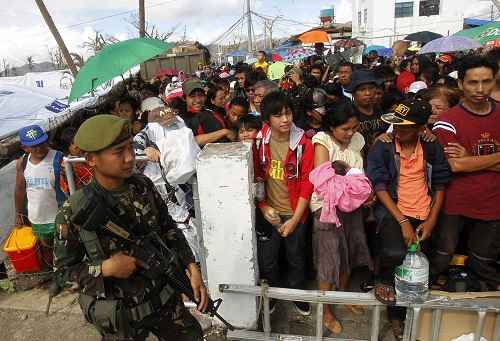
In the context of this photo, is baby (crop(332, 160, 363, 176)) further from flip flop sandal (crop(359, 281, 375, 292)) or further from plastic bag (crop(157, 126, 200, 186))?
flip flop sandal (crop(359, 281, 375, 292))

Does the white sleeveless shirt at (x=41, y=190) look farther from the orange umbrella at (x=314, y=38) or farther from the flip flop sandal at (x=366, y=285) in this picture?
the orange umbrella at (x=314, y=38)

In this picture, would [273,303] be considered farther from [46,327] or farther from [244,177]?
[46,327]

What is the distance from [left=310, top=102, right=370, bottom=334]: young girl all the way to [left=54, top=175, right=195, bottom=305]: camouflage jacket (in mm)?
1109

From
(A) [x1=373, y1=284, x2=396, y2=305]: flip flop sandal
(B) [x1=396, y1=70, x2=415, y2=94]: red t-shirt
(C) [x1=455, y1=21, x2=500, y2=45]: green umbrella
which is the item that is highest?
(C) [x1=455, y1=21, x2=500, y2=45]: green umbrella

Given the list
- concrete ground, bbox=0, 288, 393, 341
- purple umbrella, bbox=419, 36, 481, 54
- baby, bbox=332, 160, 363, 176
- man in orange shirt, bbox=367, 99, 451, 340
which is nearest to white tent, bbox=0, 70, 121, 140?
concrete ground, bbox=0, 288, 393, 341

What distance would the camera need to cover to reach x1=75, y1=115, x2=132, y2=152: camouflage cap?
67.2 inches

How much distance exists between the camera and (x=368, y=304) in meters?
2.45

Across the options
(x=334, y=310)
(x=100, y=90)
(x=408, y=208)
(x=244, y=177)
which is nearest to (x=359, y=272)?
(x=334, y=310)

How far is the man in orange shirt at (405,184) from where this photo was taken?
2.57 metres

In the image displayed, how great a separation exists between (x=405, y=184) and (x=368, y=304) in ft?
2.83

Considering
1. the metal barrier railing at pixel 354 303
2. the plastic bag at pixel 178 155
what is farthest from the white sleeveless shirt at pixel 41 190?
the metal barrier railing at pixel 354 303

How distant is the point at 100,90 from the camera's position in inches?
474

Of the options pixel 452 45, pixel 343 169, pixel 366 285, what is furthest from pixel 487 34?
pixel 343 169

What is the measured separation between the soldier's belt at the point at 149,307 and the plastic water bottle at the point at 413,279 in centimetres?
147
